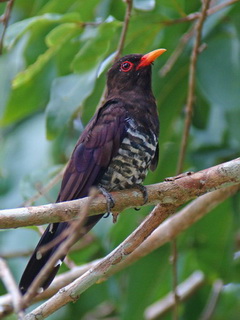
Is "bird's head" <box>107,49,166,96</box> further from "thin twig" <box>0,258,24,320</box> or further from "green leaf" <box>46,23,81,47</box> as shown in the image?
"thin twig" <box>0,258,24,320</box>

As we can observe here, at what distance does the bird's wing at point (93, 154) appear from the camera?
4.37 m

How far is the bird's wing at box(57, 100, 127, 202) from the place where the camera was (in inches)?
172

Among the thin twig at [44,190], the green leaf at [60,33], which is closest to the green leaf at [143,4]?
the green leaf at [60,33]

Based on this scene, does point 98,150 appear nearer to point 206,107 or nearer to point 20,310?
point 206,107

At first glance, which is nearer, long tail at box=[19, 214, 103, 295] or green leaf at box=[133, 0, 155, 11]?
long tail at box=[19, 214, 103, 295]

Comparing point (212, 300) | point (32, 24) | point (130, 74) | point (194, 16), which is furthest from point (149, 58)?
point (212, 300)

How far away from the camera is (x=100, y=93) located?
5285 millimetres

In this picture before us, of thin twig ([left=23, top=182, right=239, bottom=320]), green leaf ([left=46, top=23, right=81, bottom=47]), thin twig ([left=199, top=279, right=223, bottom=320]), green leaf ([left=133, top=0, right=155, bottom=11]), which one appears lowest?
thin twig ([left=199, top=279, right=223, bottom=320])

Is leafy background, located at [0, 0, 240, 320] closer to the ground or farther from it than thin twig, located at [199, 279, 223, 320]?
farther from it

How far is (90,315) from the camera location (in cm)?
624

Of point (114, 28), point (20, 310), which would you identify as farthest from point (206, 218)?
point (20, 310)

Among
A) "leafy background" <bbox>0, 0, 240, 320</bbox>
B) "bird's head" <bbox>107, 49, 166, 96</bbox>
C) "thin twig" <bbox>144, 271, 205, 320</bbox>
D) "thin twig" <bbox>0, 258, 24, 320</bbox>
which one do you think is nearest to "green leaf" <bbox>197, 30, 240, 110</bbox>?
"leafy background" <bbox>0, 0, 240, 320</bbox>

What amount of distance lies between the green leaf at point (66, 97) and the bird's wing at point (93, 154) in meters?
0.26

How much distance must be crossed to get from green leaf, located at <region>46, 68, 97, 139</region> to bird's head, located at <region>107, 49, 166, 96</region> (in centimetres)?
16
